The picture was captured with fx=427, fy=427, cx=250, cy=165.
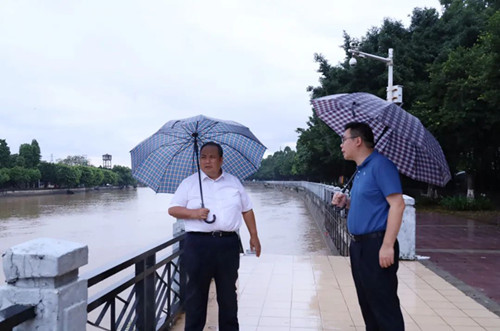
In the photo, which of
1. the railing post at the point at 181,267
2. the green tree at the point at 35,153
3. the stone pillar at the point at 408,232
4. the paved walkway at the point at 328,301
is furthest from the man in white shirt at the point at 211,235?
the green tree at the point at 35,153

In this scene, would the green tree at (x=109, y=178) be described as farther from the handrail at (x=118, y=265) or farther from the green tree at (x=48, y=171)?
the handrail at (x=118, y=265)

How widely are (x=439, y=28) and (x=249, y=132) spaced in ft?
65.9

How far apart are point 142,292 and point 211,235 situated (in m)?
0.88

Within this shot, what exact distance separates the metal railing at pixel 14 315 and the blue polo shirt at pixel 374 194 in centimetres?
185

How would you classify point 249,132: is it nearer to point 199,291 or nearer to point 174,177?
point 174,177

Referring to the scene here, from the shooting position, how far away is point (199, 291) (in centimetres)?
295

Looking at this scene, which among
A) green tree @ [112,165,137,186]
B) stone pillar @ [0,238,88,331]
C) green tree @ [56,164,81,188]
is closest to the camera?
stone pillar @ [0,238,88,331]

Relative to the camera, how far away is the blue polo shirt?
2588 millimetres

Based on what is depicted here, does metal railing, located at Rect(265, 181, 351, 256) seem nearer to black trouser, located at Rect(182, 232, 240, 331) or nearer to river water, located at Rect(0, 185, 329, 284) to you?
river water, located at Rect(0, 185, 329, 284)

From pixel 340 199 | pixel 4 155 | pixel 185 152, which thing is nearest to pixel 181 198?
pixel 185 152

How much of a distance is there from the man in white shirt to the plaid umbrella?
90cm

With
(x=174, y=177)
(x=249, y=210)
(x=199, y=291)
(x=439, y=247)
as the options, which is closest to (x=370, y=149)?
(x=249, y=210)

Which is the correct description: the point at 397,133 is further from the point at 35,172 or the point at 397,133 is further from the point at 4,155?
the point at 35,172

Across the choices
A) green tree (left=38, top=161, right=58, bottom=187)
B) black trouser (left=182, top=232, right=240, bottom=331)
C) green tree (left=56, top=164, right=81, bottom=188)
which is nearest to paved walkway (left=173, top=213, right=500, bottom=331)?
black trouser (left=182, top=232, right=240, bottom=331)
